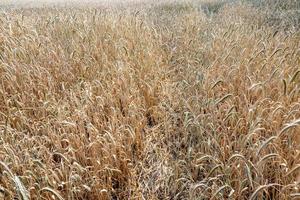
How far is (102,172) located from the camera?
4.93 feet

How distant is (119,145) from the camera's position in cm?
157

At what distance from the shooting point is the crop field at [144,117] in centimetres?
137

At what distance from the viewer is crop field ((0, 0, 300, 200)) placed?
53.9 inches

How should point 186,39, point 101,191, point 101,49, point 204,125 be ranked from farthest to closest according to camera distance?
point 186,39 < point 101,49 < point 204,125 < point 101,191

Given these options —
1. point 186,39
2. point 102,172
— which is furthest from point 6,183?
point 186,39

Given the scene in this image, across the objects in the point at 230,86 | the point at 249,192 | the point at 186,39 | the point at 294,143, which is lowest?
the point at 249,192

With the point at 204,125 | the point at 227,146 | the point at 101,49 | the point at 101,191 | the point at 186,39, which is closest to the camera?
the point at 101,191

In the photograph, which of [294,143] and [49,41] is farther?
[49,41]

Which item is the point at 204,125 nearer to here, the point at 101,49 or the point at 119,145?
the point at 119,145

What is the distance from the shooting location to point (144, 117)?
199 centimetres

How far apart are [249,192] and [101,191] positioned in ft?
2.44

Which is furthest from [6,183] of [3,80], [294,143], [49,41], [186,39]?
[186,39]

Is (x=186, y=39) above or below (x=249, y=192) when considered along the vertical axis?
above

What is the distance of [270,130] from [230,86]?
0.62 metres
